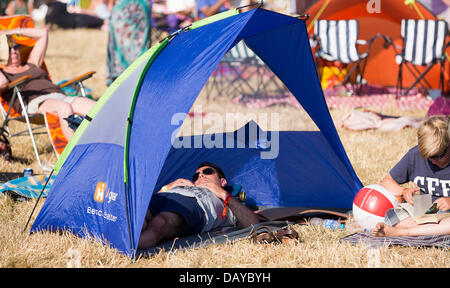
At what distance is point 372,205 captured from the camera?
367 centimetres

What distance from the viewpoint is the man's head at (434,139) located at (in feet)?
11.4

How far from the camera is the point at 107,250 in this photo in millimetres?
3303

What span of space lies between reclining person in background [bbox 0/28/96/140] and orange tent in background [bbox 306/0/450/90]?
4338mm

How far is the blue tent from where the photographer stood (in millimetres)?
3357

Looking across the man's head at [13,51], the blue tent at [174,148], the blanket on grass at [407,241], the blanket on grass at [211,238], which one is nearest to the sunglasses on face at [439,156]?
the blanket on grass at [407,241]

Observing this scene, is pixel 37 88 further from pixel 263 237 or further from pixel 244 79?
pixel 244 79

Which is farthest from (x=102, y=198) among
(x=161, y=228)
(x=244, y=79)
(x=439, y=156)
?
(x=244, y=79)

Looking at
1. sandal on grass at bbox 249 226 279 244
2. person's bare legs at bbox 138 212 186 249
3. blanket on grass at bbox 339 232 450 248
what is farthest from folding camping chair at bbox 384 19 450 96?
person's bare legs at bbox 138 212 186 249

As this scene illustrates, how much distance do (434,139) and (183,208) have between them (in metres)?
1.51

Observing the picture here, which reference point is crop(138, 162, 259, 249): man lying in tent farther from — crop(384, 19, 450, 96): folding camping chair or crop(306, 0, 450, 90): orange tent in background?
crop(306, 0, 450, 90): orange tent in background

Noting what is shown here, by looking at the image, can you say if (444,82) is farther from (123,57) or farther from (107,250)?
(107,250)
